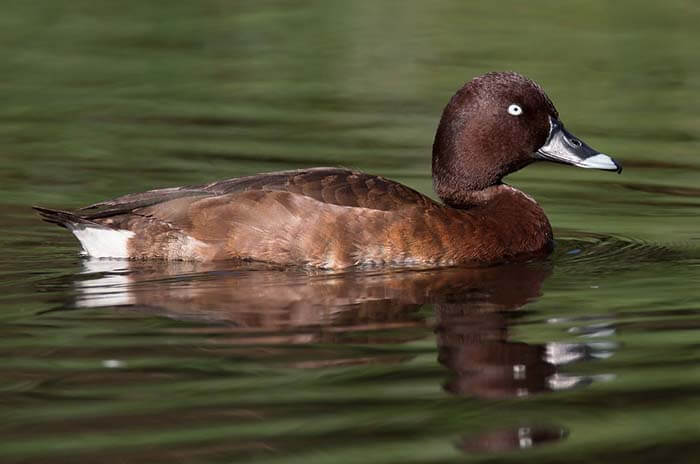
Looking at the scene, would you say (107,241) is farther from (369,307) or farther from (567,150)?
(567,150)

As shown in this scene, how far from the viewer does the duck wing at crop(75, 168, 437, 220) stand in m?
7.07

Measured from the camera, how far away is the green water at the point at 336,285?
4426mm

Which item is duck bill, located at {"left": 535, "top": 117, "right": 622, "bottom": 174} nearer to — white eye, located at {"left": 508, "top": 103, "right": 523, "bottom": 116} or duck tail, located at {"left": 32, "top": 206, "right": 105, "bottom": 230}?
white eye, located at {"left": 508, "top": 103, "right": 523, "bottom": 116}

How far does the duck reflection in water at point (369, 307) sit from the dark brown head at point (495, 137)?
0.76 m

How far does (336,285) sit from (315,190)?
64 centimetres

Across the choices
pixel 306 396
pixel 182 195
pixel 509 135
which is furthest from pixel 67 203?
pixel 306 396

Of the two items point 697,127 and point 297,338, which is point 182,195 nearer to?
point 297,338

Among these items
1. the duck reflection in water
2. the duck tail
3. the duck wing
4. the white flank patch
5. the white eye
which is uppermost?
the white eye

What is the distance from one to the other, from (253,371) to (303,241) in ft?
6.95

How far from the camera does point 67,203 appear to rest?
862cm

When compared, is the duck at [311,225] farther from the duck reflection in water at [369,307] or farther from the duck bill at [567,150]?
the duck bill at [567,150]

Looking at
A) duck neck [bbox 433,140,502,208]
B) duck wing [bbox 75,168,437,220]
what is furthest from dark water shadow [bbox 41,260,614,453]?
duck neck [bbox 433,140,502,208]

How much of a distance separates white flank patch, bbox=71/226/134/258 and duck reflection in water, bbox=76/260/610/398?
8 centimetres

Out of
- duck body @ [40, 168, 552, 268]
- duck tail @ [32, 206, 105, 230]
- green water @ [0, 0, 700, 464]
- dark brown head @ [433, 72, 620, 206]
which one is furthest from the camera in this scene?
dark brown head @ [433, 72, 620, 206]
